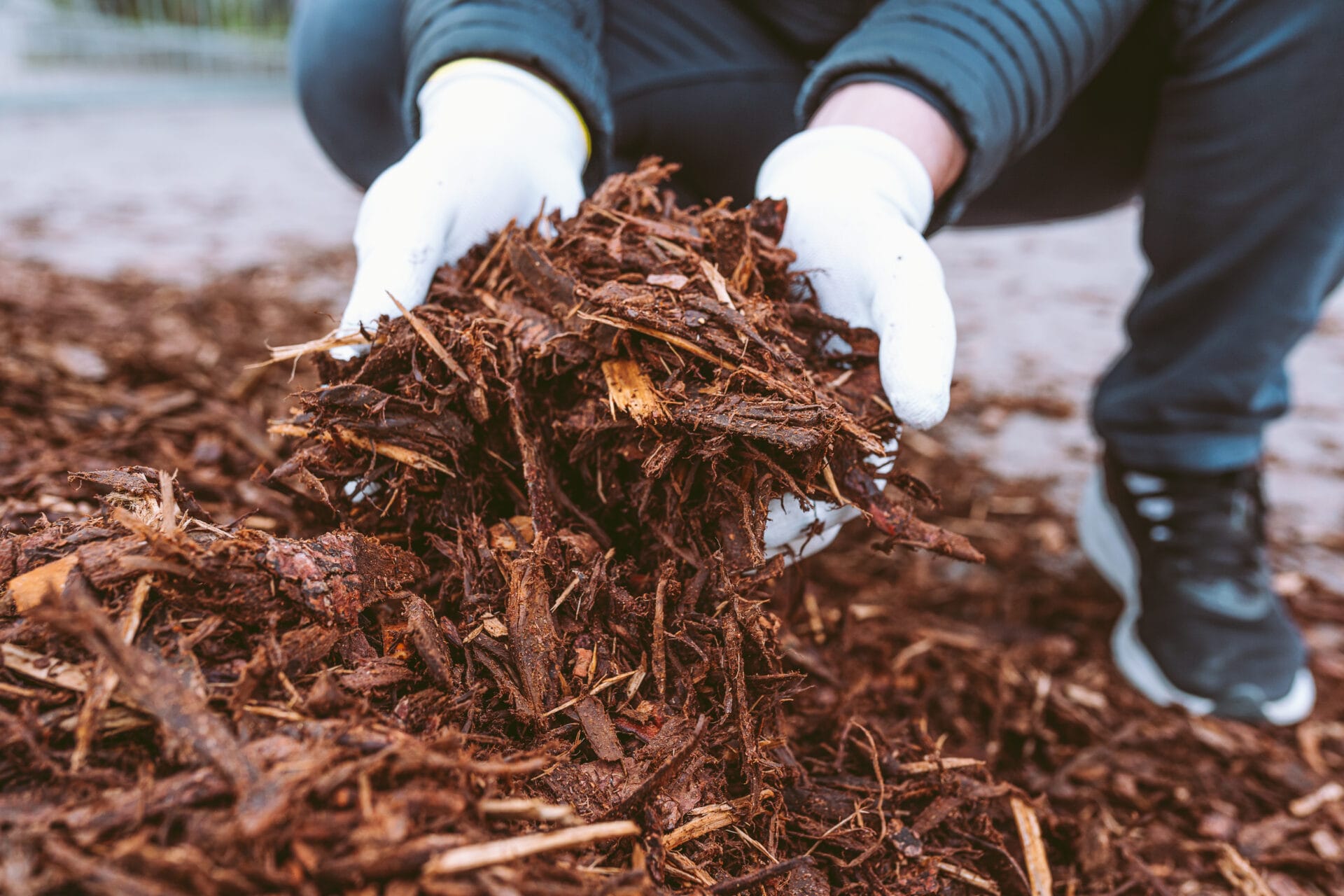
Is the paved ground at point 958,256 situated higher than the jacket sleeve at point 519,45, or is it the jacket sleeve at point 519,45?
the jacket sleeve at point 519,45

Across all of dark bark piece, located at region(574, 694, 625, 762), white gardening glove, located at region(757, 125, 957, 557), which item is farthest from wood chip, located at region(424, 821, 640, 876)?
white gardening glove, located at region(757, 125, 957, 557)

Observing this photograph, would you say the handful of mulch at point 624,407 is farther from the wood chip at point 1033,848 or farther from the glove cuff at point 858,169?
the wood chip at point 1033,848

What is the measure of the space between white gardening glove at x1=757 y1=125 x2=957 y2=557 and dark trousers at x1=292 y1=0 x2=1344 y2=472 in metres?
0.23

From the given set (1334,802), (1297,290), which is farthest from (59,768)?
(1297,290)

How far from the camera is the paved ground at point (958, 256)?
3090mm

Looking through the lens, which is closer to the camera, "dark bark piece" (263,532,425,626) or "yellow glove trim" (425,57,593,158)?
"dark bark piece" (263,532,425,626)

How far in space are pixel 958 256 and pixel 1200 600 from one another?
4.13m

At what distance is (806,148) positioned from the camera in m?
1.62

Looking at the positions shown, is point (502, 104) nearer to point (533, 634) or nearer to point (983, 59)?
point (983, 59)

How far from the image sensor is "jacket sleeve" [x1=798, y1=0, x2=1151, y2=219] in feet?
5.36

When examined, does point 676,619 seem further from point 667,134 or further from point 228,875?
point 667,134

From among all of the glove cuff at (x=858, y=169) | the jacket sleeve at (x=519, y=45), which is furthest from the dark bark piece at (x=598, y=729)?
the jacket sleeve at (x=519, y=45)

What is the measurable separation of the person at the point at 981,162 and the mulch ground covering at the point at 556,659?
0.49 feet

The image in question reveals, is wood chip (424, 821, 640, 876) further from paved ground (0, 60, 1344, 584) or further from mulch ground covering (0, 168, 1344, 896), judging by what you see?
paved ground (0, 60, 1344, 584)
